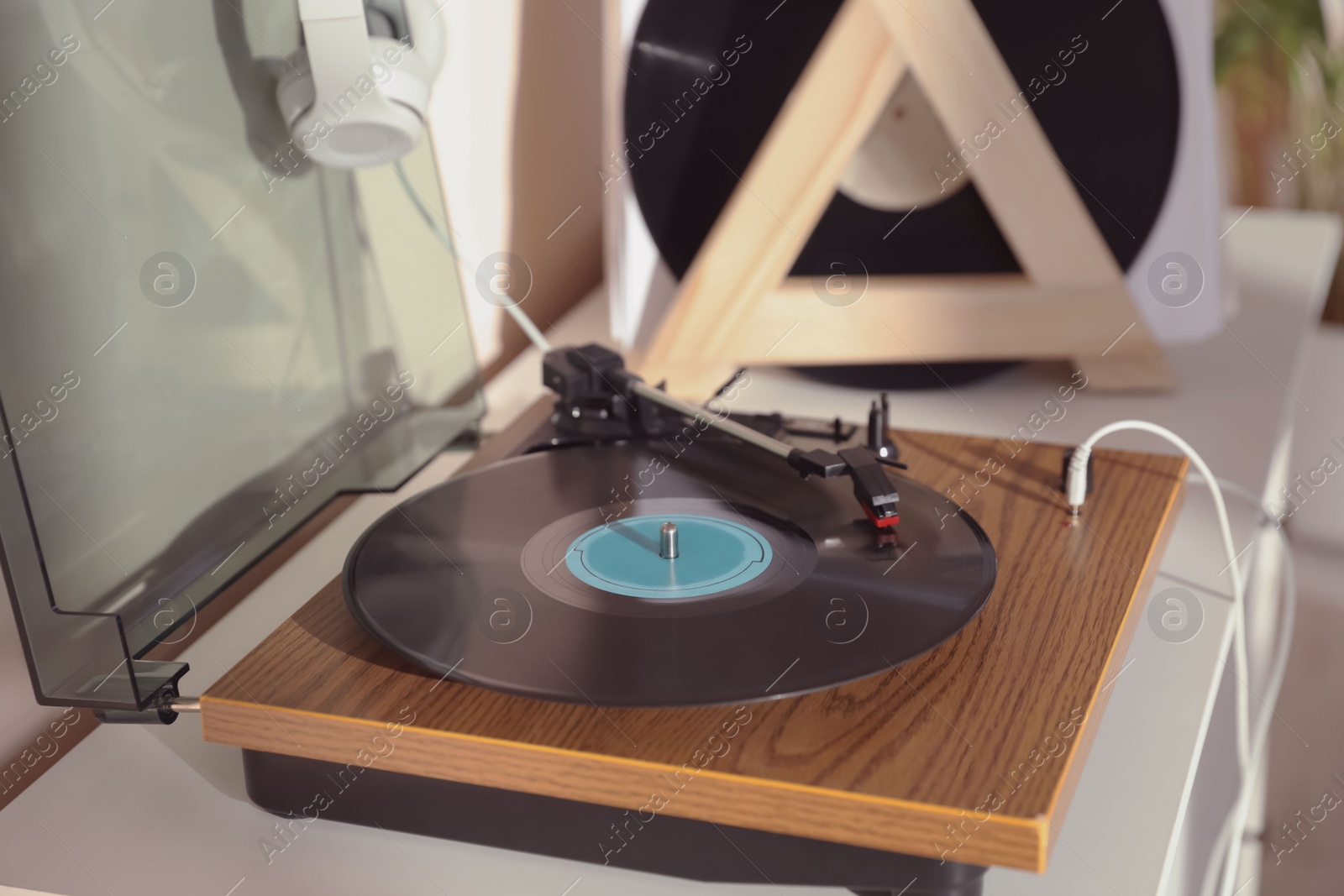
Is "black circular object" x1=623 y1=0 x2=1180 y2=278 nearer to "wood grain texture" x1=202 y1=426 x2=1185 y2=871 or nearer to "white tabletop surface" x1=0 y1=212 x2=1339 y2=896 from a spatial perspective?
"white tabletop surface" x1=0 y1=212 x2=1339 y2=896

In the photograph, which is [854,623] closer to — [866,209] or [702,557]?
[702,557]

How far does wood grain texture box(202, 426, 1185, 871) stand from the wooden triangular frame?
465 millimetres

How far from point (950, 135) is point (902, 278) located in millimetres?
139

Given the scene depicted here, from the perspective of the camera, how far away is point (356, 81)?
792mm

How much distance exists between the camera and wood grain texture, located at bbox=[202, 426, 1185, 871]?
51cm

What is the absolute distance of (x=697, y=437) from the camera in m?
0.85

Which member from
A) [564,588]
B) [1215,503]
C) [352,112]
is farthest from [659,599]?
[1215,503]

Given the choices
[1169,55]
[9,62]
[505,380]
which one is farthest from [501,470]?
[1169,55]

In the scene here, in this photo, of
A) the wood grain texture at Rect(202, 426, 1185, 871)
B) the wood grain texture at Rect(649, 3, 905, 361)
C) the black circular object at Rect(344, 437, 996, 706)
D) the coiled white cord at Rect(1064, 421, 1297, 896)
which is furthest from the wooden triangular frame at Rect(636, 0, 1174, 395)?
the wood grain texture at Rect(202, 426, 1185, 871)

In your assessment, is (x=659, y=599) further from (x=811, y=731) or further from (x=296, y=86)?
(x=296, y=86)

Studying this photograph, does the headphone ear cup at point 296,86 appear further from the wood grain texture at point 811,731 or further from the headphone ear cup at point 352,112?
the wood grain texture at point 811,731

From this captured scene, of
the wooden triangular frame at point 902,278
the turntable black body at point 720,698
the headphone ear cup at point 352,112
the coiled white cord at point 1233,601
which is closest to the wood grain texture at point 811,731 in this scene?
the turntable black body at point 720,698

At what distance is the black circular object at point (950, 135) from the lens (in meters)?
1.04

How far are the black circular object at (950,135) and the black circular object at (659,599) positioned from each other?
414mm
